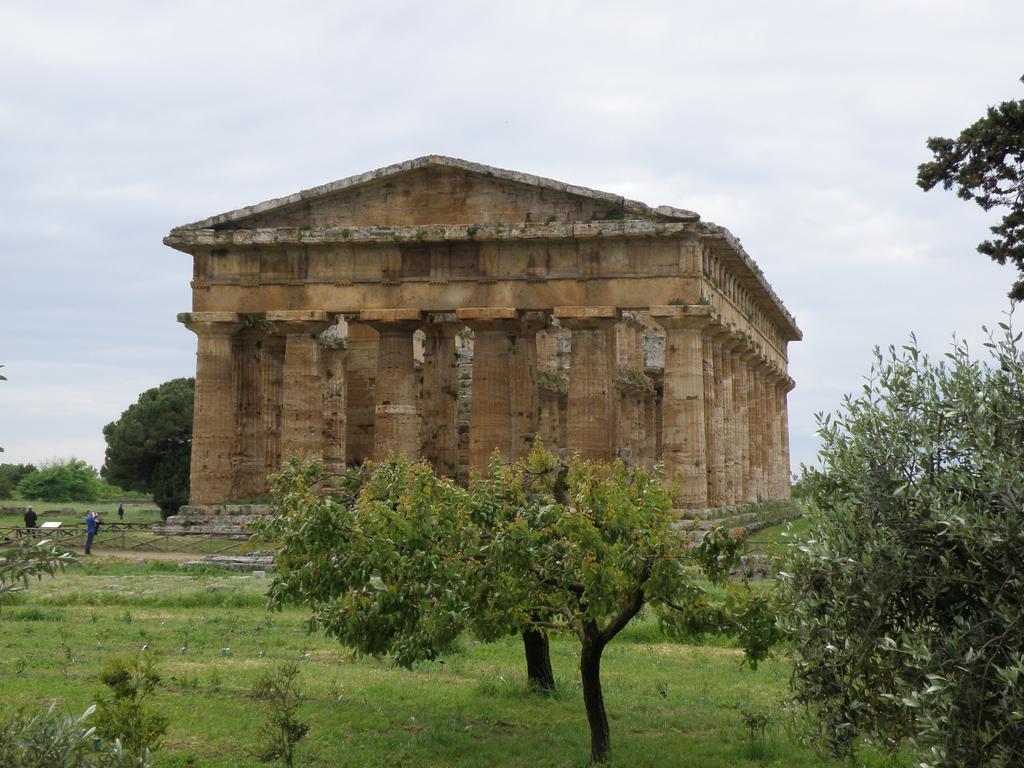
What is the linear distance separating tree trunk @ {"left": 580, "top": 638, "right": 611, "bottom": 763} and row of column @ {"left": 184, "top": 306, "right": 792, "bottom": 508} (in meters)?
17.3

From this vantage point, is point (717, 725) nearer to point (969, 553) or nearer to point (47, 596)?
point (969, 553)

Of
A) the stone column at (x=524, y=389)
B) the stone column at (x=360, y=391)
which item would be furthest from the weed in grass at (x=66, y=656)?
the stone column at (x=360, y=391)

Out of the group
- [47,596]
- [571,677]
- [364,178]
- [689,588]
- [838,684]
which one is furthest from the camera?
[364,178]

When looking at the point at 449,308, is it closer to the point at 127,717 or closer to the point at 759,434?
the point at 759,434

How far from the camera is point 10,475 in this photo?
88.2 metres

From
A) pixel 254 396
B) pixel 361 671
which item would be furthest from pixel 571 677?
pixel 254 396

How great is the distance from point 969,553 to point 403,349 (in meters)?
25.9

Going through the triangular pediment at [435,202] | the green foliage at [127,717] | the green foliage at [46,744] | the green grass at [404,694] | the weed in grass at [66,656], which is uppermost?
the triangular pediment at [435,202]

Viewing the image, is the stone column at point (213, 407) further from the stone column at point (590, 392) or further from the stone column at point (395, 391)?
the stone column at point (590, 392)

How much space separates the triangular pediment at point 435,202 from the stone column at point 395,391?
2.90 m

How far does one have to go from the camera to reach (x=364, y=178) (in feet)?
109

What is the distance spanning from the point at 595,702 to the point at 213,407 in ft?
76.0

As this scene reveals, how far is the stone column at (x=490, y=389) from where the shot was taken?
32938mm

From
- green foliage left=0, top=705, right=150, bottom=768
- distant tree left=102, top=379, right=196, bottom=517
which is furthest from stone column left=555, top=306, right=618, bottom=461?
distant tree left=102, top=379, right=196, bottom=517
